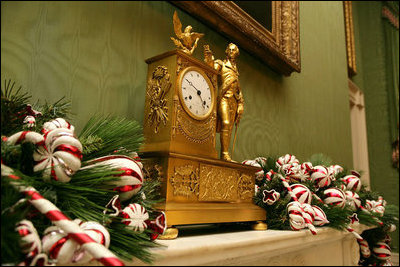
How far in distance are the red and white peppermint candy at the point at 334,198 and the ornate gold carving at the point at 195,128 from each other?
46 cm

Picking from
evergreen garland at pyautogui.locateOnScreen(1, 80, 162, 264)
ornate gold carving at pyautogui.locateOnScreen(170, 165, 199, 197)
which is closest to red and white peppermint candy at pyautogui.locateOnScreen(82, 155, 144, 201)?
evergreen garland at pyautogui.locateOnScreen(1, 80, 162, 264)

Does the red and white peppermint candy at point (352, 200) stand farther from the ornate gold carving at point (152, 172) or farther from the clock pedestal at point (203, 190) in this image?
the ornate gold carving at point (152, 172)

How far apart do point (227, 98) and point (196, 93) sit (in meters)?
0.12

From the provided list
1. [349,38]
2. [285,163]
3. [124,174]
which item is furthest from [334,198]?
[349,38]

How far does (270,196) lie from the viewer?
77 cm

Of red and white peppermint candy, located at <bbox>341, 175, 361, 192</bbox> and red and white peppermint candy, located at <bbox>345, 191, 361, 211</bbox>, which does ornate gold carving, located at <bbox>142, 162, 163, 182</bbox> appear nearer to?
red and white peppermint candy, located at <bbox>345, 191, 361, 211</bbox>

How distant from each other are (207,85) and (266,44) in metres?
0.68

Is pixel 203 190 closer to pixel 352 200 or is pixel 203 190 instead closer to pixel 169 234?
pixel 169 234

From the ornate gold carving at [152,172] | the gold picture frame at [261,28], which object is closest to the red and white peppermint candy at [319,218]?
the ornate gold carving at [152,172]

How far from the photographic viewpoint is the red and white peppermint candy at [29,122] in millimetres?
452

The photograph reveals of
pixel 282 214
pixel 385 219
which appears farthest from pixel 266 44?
pixel 385 219

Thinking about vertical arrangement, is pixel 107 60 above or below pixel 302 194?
above

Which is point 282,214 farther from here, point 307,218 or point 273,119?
point 273,119

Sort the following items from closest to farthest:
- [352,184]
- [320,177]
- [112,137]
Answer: [112,137]
[320,177]
[352,184]
